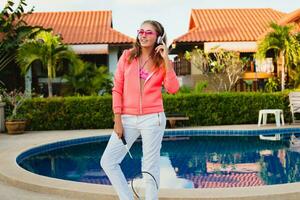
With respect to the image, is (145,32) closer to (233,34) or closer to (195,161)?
(195,161)

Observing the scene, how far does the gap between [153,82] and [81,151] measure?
8341mm

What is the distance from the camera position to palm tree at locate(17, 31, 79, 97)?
1888cm

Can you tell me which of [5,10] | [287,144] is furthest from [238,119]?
[5,10]

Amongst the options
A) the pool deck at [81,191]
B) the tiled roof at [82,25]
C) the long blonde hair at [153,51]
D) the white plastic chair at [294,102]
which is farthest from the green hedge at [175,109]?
the long blonde hair at [153,51]

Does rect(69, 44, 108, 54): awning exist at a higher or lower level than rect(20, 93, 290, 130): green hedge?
higher

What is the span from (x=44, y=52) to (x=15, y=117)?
438cm

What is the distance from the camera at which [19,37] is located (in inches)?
804

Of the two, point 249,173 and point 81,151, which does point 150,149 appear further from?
point 81,151

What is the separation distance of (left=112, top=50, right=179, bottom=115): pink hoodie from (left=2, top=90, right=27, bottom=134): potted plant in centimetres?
1121

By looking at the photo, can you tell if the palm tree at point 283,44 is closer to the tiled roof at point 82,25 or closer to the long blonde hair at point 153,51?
the tiled roof at point 82,25

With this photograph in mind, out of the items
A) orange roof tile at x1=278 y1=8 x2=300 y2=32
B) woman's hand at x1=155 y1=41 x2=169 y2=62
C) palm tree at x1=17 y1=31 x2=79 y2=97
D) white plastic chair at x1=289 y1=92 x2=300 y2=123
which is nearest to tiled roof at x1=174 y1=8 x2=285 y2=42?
orange roof tile at x1=278 y1=8 x2=300 y2=32

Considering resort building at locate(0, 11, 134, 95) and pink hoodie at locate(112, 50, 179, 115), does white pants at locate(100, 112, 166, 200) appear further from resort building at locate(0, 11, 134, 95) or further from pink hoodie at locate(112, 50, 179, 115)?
resort building at locate(0, 11, 134, 95)

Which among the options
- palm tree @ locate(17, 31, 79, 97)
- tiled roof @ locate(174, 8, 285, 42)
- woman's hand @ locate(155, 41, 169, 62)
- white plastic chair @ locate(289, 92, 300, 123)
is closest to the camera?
woman's hand @ locate(155, 41, 169, 62)

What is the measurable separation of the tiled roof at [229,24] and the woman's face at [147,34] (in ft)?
67.5
